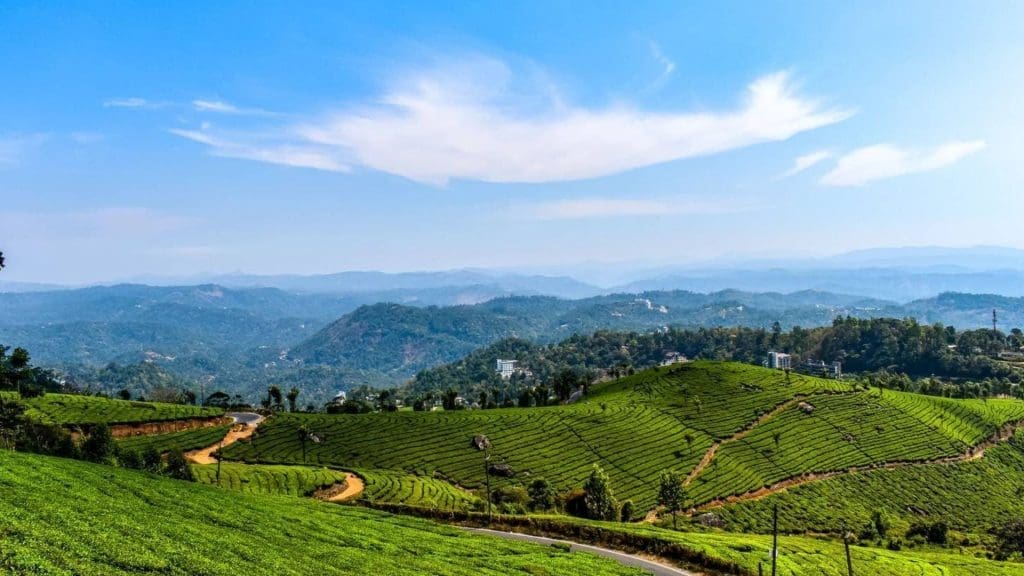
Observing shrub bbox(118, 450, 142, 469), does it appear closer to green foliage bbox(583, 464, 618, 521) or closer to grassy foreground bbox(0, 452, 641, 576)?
grassy foreground bbox(0, 452, 641, 576)

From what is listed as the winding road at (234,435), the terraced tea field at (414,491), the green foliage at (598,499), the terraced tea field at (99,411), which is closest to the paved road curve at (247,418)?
the winding road at (234,435)

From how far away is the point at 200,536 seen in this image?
31.4 meters

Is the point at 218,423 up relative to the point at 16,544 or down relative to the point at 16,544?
down

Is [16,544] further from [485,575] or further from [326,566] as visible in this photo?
[485,575]

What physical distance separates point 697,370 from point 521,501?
91.3 metres

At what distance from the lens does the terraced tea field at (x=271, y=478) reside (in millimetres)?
70688

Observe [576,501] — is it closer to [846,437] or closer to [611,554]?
[611,554]

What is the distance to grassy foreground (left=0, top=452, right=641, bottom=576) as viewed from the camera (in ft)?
82.7

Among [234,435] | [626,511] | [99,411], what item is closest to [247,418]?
[234,435]

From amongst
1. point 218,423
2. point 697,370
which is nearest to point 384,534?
point 218,423

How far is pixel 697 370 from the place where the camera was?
15638cm

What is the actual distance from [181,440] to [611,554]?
271 ft

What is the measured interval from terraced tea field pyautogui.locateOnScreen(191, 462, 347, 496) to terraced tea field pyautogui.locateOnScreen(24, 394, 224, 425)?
32.9 metres

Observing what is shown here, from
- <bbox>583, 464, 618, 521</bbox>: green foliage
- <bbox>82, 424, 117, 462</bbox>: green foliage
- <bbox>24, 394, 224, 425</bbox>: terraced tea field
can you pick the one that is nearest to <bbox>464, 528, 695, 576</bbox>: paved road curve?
<bbox>583, 464, 618, 521</bbox>: green foliage
